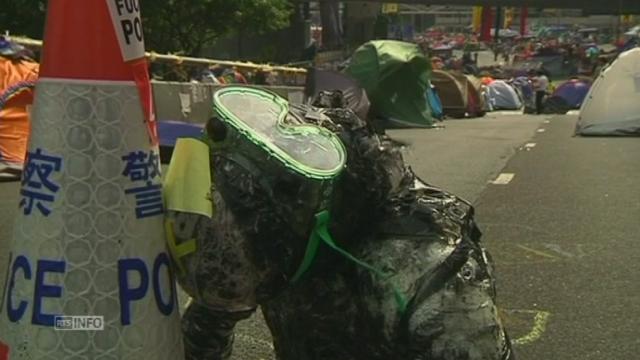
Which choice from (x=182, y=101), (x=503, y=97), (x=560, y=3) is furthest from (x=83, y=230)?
(x=560, y=3)

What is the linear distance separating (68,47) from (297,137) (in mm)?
497

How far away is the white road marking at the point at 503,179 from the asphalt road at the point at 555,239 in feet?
0.32

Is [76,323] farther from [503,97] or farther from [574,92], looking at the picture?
[503,97]

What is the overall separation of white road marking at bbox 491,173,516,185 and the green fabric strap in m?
8.61

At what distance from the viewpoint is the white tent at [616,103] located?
17094 millimetres

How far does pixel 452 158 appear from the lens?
45.0 feet

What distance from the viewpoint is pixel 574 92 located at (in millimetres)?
33688

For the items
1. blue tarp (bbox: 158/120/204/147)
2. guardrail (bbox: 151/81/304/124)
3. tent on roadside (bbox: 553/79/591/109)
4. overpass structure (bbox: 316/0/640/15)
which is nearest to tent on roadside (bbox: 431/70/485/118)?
tent on roadside (bbox: 553/79/591/109)

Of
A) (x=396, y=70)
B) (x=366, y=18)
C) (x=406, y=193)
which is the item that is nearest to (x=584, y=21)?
(x=366, y=18)

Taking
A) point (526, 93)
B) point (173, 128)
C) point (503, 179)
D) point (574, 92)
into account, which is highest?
point (173, 128)

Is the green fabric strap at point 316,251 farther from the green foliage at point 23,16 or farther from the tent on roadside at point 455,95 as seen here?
the tent on roadside at point 455,95

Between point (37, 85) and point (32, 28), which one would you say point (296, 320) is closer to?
point (37, 85)

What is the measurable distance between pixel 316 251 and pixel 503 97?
112ft

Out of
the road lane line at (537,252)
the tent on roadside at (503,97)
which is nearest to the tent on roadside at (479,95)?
the tent on roadside at (503,97)
